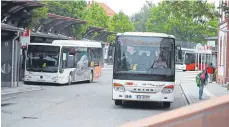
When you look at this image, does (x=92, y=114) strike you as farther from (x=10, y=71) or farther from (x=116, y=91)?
(x=10, y=71)

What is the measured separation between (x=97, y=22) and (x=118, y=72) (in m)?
55.9

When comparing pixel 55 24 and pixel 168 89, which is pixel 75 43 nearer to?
pixel 55 24

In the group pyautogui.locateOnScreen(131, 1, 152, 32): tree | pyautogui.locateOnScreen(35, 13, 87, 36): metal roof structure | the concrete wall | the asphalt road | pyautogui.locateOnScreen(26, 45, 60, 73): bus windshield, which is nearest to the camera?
the concrete wall

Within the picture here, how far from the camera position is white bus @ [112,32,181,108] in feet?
52.6

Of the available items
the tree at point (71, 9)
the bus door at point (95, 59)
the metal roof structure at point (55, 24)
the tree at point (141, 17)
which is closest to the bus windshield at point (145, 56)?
the bus door at point (95, 59)

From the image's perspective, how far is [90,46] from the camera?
3250 cm

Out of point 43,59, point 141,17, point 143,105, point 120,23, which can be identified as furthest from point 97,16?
point 143,105

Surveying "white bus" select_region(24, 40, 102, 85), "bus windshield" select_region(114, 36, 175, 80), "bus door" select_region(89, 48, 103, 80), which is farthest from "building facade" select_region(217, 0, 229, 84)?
"bus windshield" select_region(114, 36, 175, 80)

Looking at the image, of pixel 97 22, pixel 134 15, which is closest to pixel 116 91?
pixel 97 22

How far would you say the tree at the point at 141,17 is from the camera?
110062 millimetres

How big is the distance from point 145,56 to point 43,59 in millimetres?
13059

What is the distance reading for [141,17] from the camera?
117 metres

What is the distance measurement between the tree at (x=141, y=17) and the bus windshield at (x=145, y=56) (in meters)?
90.1

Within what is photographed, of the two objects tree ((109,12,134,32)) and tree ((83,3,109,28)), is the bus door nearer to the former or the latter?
tree ((83,3,109,28))
